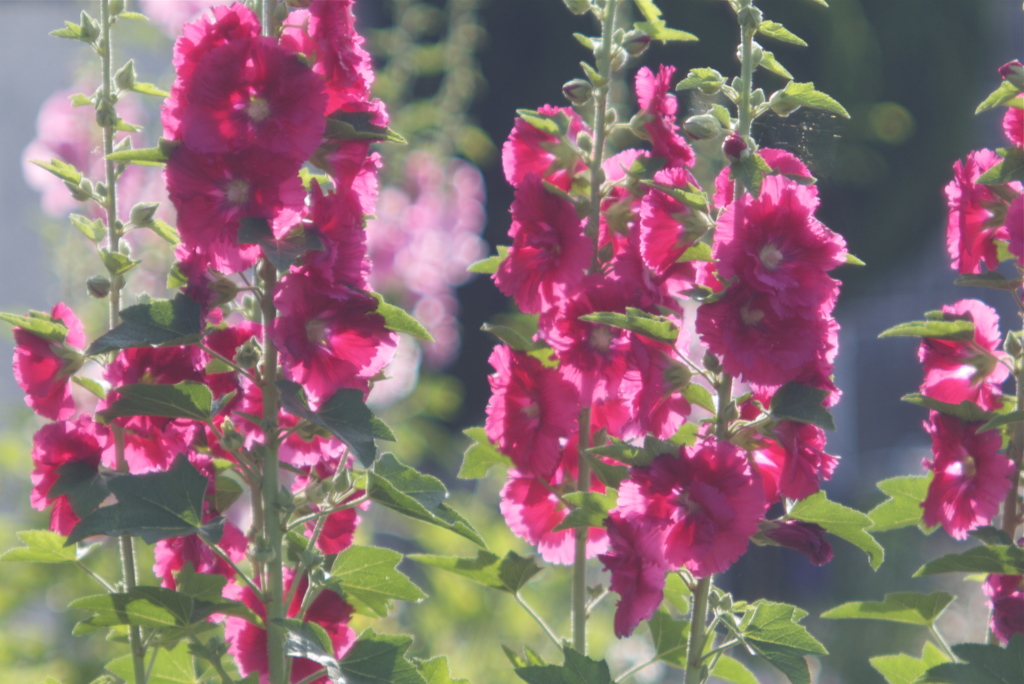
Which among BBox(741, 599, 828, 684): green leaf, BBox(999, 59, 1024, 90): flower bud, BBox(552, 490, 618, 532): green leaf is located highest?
BBox(999, 59, 1024, 90): flower bud

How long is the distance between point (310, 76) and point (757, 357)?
35cm

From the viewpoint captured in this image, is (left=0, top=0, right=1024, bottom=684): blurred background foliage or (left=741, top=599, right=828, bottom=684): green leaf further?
(left=0, top=0, right=1024, bottom=684): blurred background foliage

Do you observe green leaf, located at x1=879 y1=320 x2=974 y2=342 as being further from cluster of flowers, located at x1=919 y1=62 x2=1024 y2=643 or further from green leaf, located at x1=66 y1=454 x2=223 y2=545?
green leaf, located at x1=66 y1=454 x2=223 y2=545

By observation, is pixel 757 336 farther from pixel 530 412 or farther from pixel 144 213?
pixel 144 213

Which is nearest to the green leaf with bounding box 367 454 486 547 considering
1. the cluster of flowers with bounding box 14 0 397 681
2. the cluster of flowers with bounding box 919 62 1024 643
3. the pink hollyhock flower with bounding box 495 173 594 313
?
the cluster of flowers with bounding box 14 0 397 681

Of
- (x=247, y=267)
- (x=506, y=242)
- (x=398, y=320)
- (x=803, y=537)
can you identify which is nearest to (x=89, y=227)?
(x=247, y=267)

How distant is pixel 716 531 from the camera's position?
0.69 metres

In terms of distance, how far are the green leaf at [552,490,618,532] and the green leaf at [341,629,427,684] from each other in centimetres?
14

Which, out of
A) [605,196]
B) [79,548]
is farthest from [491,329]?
[79,548]

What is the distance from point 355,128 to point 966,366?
53 centimetres

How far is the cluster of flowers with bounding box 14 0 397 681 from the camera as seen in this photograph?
71cm

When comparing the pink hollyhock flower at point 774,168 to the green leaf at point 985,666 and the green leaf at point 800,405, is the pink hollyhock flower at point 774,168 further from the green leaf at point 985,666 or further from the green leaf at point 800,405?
the green leaf at point 985,666

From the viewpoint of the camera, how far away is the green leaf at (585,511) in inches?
29.4

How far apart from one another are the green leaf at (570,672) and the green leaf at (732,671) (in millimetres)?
160
